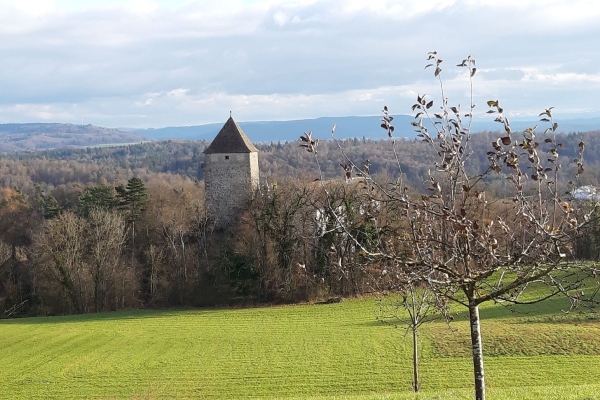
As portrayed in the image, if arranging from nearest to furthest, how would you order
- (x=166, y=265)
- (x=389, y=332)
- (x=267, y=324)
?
(x=389, y=332) < (x=267, y=324) < (x=166, y=265)

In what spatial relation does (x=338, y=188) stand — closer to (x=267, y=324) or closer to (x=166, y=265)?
(x=267, y=324)

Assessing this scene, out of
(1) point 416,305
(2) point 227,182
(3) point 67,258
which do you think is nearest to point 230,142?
(2) point 227,182

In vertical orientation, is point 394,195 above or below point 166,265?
above

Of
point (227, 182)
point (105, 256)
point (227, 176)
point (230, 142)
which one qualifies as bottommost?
point (105, 256)

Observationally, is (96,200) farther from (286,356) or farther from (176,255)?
(286,356)

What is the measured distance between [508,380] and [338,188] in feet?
65.9

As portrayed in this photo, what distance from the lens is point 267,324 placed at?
100ft

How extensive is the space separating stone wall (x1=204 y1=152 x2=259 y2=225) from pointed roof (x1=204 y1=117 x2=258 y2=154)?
298 mm

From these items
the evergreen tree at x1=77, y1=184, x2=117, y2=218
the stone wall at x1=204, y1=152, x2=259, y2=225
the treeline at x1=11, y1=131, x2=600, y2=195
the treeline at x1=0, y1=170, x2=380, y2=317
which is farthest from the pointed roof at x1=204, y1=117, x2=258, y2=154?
the treeline at x1=11, y1=131, x2=600, y2=195

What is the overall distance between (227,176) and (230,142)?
2492mm

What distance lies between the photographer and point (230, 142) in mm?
42625

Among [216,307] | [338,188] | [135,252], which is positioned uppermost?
[338,188]

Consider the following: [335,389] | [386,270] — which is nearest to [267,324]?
[335,389]

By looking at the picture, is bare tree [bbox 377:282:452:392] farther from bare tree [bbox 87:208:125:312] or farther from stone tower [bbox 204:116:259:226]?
bare tree [bbox 87:208:125:312]
